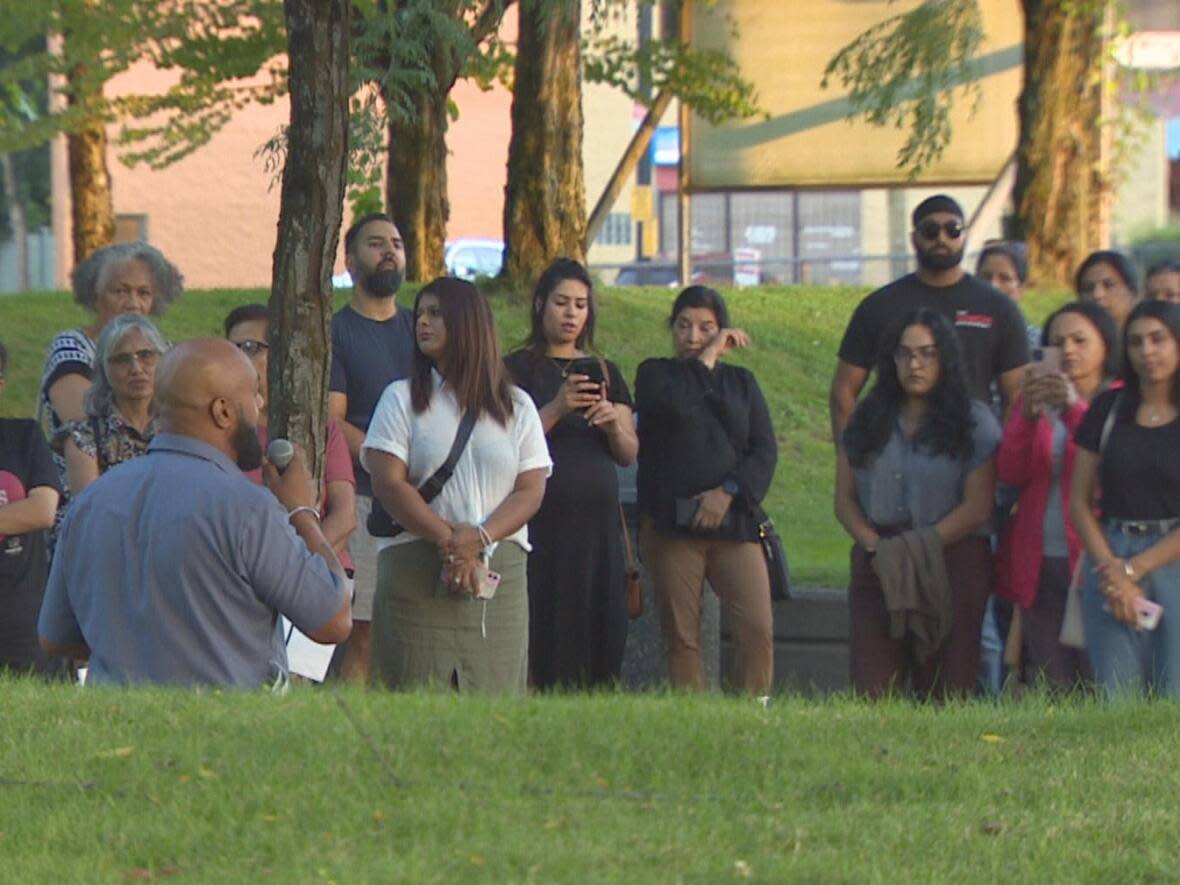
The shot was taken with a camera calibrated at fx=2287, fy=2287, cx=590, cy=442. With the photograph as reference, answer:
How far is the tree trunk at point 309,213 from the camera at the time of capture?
8.12m

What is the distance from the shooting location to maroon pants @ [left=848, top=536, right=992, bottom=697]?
8672mm

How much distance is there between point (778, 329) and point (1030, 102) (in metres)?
2.79

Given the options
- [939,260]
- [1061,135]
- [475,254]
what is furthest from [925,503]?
[475,254]

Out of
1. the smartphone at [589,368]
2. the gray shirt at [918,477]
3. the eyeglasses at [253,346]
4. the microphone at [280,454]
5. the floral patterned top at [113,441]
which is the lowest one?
the gray shirt at [918,477]

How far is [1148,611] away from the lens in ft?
26.2

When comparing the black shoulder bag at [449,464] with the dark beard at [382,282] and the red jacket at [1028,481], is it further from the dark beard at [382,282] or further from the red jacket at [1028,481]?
the red jacket at [1028,481]

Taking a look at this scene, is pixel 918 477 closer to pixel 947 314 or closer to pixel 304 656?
pixel 947 314

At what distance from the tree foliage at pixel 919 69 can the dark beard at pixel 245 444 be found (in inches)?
465

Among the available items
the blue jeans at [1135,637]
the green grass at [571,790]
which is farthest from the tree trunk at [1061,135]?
the green grass at [571,790]

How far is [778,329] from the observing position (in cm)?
1936

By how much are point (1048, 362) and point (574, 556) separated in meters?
1.97

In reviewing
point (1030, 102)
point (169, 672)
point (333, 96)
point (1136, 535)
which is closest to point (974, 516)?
point (1136, 535)

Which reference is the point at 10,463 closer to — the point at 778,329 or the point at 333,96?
the point at 333,96

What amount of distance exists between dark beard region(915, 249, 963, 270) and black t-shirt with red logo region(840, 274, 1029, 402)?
0.26 ft
